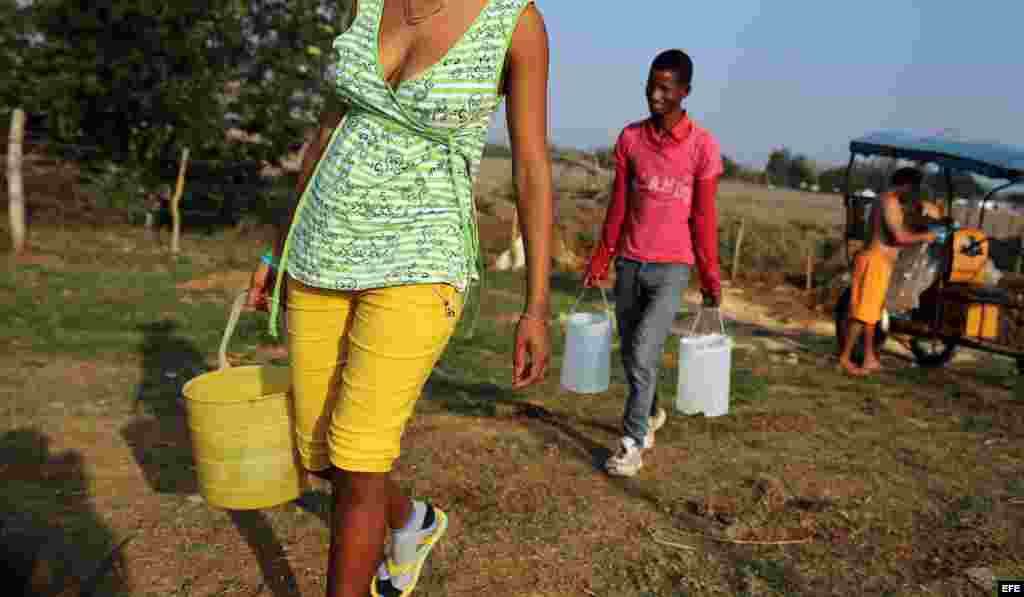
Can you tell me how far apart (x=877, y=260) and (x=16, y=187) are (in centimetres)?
886

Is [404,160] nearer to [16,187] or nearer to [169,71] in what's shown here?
[16,187]

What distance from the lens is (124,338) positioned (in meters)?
6.15

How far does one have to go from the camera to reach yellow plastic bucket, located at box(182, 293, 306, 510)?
7.79 feet

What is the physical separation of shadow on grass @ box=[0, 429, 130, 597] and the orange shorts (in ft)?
18.4

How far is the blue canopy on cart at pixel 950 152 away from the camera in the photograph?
631cm

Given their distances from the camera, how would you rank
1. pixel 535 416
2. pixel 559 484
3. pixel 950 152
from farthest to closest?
pixel 950 152 → pixel 535 416 → pixel 559 484

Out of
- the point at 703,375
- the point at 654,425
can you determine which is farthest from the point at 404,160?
the point at 654,425

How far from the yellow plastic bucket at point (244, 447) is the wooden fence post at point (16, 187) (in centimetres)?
820

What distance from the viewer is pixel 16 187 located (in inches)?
367

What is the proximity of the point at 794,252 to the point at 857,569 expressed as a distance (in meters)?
11.2

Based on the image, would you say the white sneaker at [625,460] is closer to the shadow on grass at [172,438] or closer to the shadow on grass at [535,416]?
the shadow on grass at [535,416]

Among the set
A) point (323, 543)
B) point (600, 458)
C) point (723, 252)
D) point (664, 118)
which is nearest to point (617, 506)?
point (600, 458)

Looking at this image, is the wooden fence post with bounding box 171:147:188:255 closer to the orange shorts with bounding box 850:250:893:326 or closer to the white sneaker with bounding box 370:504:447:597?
the orange shorts with bounding box 850:250:893:326

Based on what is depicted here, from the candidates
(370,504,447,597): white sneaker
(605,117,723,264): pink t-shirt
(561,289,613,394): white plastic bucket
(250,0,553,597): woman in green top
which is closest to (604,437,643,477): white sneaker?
(561,289,613,394): white plastic bucket
